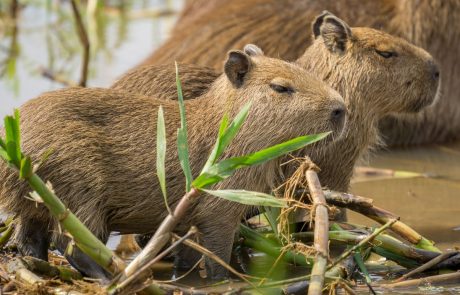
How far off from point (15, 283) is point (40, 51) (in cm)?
547

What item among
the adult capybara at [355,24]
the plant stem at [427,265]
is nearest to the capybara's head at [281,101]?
the plant stem at [427,265]

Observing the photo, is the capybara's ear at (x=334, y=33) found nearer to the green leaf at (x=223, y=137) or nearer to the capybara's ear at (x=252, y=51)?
the capybara's ear at (x=252, y=51)

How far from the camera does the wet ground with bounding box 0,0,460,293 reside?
5.33 metres

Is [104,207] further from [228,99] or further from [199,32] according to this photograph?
[199,32]

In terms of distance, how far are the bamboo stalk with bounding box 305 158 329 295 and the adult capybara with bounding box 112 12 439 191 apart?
35.1 inches

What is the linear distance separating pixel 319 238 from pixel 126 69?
15.3 feet

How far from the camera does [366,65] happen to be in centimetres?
486

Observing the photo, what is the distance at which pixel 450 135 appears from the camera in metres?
7.13

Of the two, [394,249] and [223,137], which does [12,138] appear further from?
[394,249]

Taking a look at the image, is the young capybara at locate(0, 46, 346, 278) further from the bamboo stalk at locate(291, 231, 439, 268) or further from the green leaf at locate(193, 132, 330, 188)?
the green leaf at locate(193, 132, 330, 188)

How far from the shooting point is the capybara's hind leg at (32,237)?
4.12m

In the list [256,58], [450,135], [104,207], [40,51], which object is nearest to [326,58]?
[256,58]

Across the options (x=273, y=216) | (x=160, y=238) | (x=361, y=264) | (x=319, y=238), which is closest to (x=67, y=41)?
(x=273, y=216)

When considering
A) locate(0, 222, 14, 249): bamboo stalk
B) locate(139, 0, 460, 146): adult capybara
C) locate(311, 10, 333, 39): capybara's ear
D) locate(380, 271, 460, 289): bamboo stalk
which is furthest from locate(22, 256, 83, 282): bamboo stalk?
locate(139, 0, 460, 146): adult capybara
